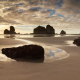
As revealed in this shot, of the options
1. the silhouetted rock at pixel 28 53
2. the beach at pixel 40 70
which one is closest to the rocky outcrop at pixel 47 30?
the silhouetted rock at pixel 28 53

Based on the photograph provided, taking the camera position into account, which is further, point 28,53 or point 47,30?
point 47,30

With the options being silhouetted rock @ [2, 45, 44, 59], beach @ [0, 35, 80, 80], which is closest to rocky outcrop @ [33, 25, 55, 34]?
silhouetted rock @ [2, 45, 44, 59]

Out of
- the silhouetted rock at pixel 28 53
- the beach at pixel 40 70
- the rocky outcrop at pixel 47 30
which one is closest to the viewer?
the beach at pixel 40 70

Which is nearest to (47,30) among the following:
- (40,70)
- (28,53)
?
(28,53)

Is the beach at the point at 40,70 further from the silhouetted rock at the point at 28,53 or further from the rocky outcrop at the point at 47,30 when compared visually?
the rocky outcrop at the point at 47,30

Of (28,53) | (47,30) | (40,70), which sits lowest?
(40,70)

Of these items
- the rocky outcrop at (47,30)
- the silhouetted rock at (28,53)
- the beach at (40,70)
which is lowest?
the beach at (40,70)

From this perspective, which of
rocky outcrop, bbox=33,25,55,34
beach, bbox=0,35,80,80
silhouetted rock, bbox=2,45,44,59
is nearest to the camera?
Result: beach, bbox=0,35,80,80

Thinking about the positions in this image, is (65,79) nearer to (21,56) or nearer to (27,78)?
(27,78)

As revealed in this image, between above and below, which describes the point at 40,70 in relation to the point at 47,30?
below

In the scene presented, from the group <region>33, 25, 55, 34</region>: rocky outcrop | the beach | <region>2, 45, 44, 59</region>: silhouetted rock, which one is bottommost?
the beach

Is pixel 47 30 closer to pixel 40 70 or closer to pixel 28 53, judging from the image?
pixel 28 53

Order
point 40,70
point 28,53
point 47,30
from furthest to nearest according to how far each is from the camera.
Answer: point 47,30, point 28,53, point 40,70

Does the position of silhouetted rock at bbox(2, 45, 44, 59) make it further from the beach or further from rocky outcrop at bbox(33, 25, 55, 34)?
rocky outcrop at bbox(33, 25, 55, 34)
